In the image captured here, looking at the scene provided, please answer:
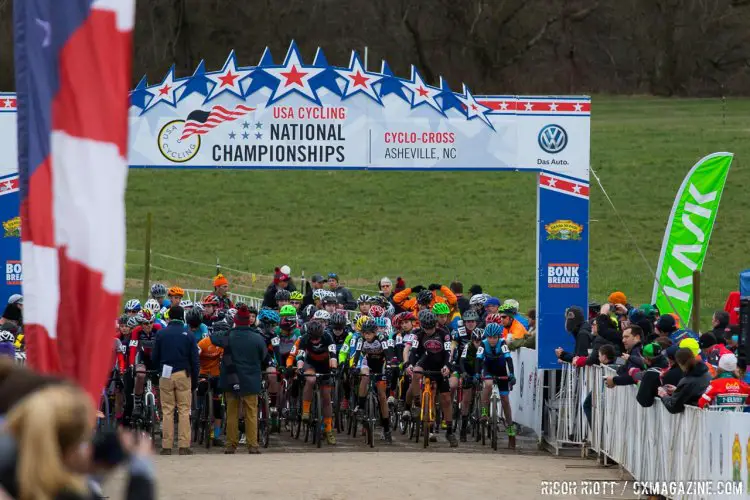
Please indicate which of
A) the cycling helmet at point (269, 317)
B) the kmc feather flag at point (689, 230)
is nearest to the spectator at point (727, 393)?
the cycling helmet at point (269, 317)

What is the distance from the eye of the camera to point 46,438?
12.8 ft

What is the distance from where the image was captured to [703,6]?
73062 millimetres

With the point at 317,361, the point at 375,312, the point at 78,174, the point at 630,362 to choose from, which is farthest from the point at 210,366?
the point at 78,174

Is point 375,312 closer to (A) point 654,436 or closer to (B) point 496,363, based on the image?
(B) point 496,363

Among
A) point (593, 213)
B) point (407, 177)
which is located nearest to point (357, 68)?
point (593, 213)

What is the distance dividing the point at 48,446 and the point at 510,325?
14735mm

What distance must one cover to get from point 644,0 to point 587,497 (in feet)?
213

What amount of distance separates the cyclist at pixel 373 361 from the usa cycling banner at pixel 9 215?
168 inches

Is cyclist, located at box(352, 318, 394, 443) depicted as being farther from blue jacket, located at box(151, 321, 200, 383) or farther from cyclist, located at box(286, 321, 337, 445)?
blue jacket, located at box(151, 321, 200, 383)

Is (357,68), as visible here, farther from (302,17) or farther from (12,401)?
(302,17)

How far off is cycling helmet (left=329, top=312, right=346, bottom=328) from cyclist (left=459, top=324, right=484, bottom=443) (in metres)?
1.45

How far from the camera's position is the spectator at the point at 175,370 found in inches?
610

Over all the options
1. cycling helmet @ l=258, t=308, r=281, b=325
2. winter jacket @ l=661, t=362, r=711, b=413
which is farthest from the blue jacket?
winter jacket @ l=661, t=362, r=711, b=413

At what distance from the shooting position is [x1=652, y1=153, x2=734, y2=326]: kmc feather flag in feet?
A: 64.6
